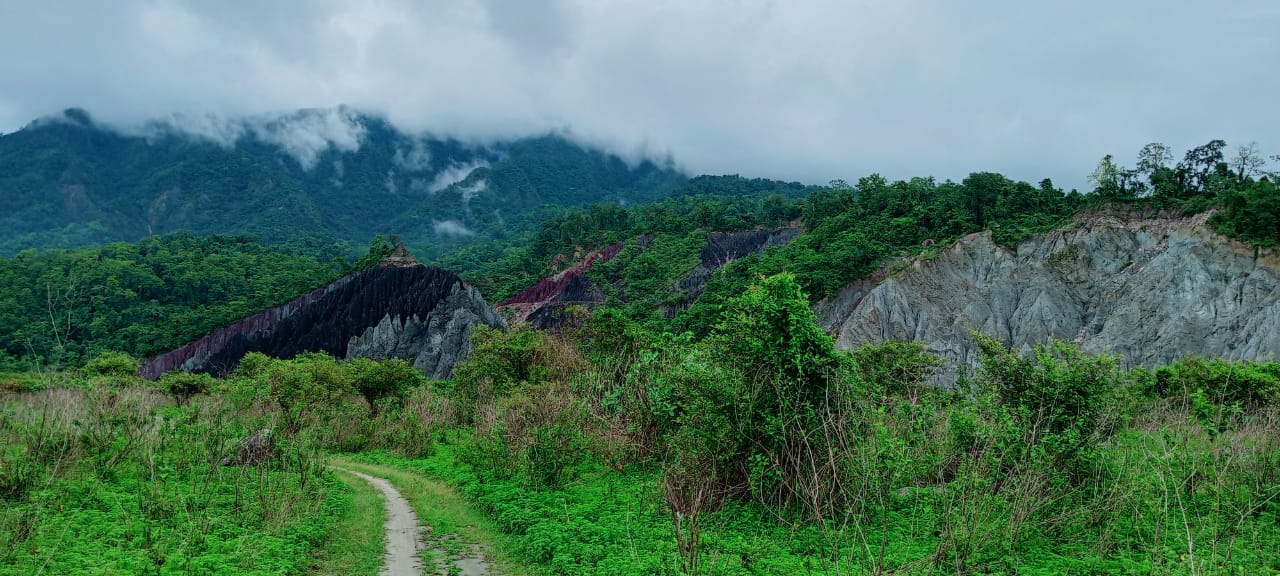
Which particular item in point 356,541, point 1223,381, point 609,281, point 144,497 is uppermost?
point 609,281

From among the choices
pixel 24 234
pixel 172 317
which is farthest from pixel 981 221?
pixel 24 234

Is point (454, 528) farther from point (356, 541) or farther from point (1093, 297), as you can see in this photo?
point (1093, 297)

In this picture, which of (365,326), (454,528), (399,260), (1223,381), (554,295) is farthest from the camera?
(554,295)

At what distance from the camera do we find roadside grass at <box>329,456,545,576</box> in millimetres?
9055

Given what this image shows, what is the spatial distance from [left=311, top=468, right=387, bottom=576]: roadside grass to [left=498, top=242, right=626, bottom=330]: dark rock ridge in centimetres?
5052

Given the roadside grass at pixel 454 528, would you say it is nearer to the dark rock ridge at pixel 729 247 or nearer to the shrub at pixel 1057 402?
the shrub at pixel 1057 402

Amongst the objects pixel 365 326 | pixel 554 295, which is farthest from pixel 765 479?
pixel 554 295

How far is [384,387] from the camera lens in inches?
1067

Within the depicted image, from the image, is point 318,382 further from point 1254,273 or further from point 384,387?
point 1254,273

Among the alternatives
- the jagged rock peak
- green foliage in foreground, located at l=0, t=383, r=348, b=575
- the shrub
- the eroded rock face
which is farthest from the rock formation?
the shrub

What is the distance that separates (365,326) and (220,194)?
128360 mm

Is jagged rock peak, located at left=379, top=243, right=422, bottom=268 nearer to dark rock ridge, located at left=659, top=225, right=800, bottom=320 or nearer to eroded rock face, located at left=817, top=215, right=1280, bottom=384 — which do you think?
dark rock ridge, located at left=659, top=225, right=800, bottom=320

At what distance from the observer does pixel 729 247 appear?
73500 mm

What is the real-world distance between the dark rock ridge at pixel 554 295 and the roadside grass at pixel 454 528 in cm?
4856
